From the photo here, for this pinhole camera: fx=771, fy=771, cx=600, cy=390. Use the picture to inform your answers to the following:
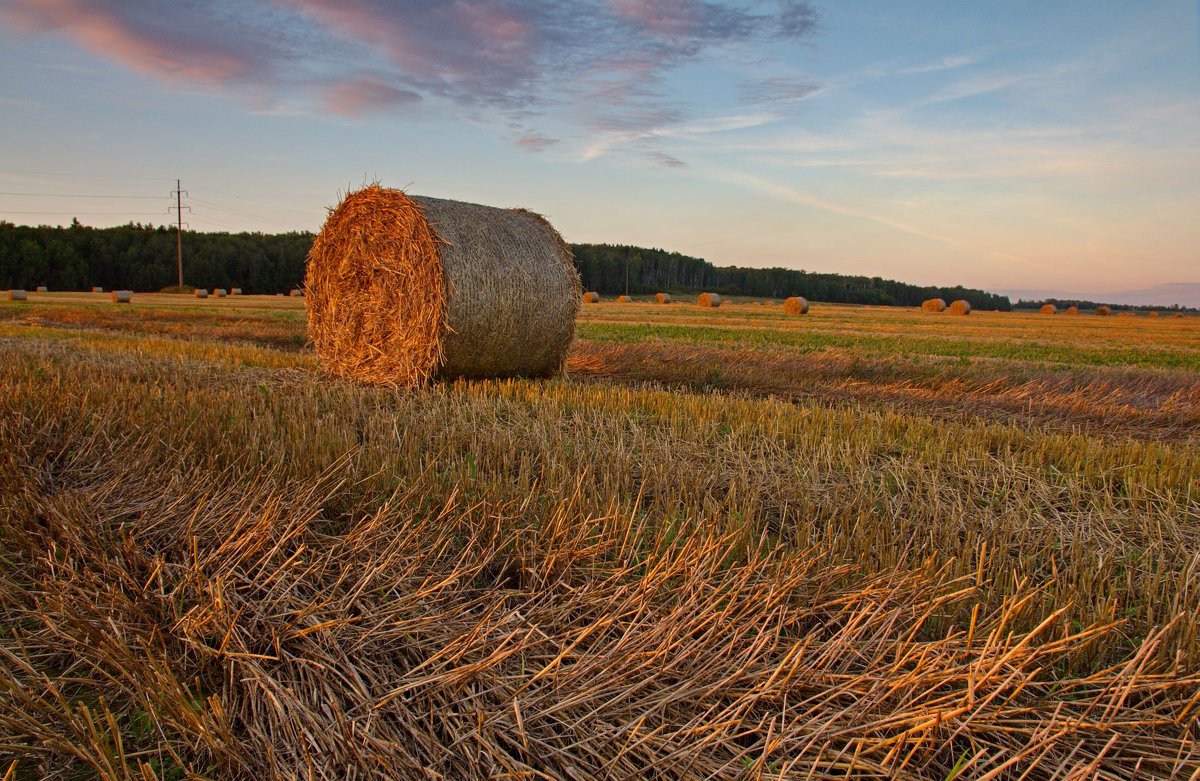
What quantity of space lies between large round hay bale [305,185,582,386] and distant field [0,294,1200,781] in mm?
2942

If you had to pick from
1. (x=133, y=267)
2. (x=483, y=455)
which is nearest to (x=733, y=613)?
(x=483, y=455)

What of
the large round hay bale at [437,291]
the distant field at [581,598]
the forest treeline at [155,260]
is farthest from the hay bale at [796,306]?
the distant field at [581,598]

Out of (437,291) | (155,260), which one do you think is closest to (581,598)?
(437,291)

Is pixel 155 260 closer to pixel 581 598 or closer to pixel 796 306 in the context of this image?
pixel 796 306

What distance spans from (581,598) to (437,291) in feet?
→ 22.1

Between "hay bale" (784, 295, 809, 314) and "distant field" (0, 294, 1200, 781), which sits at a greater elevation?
"hay bale" (784, 295, 809, 314)

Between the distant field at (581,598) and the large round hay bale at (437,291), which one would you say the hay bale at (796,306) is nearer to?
the large round hay bale at (437,291)

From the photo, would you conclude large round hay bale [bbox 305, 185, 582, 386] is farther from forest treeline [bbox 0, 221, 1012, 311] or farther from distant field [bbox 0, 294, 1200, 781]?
forest treeline [bbox 0, 221, 1012, 311]

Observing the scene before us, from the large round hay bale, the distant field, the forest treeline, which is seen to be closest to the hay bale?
the forest treeline

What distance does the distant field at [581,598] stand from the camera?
7.18 ft

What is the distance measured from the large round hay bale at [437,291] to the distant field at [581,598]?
2.94m

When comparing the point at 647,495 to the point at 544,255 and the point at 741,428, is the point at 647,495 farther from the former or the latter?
the point at 544,255

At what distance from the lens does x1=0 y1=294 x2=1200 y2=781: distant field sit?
219cm

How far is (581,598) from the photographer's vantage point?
300 centimetres
